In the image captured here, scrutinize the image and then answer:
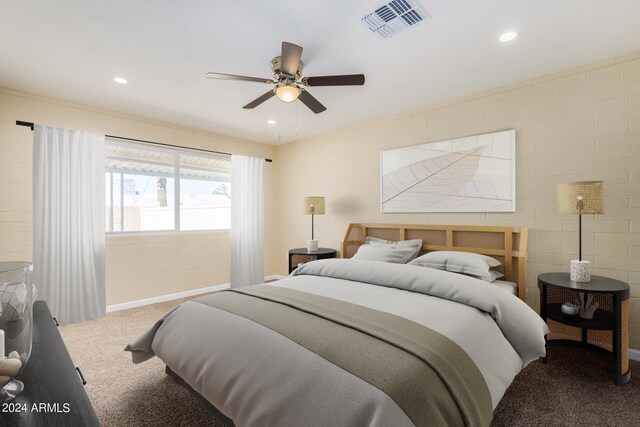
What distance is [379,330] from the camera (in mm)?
1475

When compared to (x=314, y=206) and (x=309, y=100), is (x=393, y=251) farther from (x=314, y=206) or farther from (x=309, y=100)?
(x=309, y=100)

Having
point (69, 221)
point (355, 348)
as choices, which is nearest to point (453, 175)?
point (355, 348)

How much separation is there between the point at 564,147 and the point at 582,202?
66 cm

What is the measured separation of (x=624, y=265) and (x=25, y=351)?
370 centimetres

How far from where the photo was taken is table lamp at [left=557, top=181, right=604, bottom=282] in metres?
2.25

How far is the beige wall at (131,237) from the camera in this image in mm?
3031

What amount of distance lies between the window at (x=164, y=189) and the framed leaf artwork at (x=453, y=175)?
2.60 metres

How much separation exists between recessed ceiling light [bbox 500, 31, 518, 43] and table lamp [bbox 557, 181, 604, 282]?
3.91 feet

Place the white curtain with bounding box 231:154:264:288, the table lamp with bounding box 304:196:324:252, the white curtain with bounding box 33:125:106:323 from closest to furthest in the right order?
the white curtain with bounding box 33:125:106:323
the table lamp with bounding box 304:196:324:252
the white curtain with bounding box 231:154:264:288

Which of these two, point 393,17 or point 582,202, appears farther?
point 582,202

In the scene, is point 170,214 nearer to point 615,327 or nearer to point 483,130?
point 483,130

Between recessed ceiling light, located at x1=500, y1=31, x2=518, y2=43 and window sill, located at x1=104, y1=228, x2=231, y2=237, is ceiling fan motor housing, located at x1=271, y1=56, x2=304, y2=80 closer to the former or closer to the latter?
recessed ceiling light, located at x1=500, y1=31, x2=518, y2=43

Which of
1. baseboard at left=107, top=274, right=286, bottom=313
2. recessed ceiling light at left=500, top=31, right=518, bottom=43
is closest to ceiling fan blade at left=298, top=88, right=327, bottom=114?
recessed ceiling light at left=500, top=31, right=518, bottom=43

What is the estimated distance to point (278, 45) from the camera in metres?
2.23
